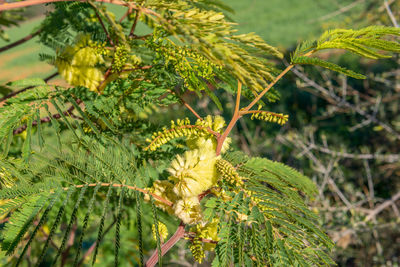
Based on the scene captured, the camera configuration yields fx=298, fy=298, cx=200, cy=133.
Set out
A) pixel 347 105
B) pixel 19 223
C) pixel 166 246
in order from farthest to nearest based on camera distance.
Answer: pixel 347 105
pixel 166 246
pixel 19 223

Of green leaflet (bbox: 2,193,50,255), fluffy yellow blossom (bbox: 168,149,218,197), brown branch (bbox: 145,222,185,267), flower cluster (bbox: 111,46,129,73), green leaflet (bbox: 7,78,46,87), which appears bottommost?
brown branch (bbox: 145,222,185,267)

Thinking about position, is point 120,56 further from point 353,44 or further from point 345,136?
point 345,136

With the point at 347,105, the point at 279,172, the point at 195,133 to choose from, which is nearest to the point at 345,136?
the point at 347,105

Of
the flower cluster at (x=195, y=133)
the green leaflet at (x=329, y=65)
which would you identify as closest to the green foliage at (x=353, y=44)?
the green leaflet at (x=329, y=65)

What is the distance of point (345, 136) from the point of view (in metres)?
4.41

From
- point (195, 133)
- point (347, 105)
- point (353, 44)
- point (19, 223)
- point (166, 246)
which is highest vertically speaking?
point (353, 44)

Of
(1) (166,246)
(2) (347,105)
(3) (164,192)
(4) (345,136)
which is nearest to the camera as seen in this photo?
(1) (166,246)

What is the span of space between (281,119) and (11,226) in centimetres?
73

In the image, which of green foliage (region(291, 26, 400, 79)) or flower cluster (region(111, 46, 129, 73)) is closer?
green foliage (region(291, 26, 400, 79))

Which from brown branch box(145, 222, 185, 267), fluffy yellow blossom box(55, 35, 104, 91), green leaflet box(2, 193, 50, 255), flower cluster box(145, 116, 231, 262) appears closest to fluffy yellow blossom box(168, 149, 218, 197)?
flower cluster box(145, 116, 231, 262)

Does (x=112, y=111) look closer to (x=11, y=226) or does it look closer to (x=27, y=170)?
(x=27, y=170)

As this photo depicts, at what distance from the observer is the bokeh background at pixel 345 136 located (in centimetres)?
249

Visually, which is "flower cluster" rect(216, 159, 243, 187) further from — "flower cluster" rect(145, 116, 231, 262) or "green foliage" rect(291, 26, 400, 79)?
"green foliage" rect(291, 26, 400, 79)

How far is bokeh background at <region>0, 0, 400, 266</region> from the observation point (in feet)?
8.17
